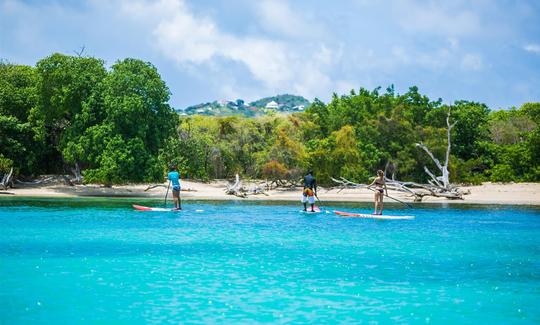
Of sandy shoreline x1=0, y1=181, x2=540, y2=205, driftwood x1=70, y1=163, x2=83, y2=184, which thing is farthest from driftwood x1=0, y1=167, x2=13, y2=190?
driftwood x1=70, y1=163, x2=83, y2=184

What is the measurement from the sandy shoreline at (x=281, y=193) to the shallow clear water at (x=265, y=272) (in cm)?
1865

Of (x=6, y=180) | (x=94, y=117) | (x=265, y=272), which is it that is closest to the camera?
(x=265, y=272)

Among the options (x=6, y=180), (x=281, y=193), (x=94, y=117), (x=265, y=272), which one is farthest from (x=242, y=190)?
(x=265, y=272)

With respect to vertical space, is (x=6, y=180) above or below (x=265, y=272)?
above

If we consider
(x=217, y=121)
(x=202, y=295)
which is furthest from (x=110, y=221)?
(x=217, y=121)

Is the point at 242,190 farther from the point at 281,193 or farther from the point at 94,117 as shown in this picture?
the point at 94,117

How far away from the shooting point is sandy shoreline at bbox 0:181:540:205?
44.7 meters

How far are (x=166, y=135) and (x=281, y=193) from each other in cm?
1105

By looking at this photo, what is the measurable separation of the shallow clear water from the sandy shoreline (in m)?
18.6

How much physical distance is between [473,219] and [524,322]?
20498 millimetres

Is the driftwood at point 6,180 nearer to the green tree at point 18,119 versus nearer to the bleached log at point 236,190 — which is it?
the green tree at point 18,119

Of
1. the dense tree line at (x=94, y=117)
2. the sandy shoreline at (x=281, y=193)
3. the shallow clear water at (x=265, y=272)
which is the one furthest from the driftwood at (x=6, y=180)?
the shallow clear water at (x=265, y=272)

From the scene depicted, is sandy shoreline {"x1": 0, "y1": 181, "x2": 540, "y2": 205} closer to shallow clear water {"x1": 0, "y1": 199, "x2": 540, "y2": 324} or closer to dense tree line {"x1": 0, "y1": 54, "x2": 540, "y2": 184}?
dense tree line {"x1": 0, "y1": 54, "x2": 540, "y2": 184}

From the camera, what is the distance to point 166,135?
163 feet
